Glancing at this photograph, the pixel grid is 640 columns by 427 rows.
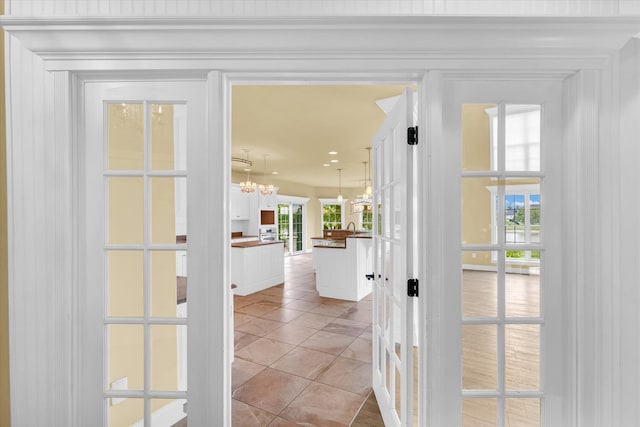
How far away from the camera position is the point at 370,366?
2.61 m

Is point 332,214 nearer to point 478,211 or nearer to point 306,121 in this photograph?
point 306,121

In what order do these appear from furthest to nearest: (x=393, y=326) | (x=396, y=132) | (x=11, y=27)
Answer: (x=393, y=326), (x=396, y=132), (x=11, y=27)

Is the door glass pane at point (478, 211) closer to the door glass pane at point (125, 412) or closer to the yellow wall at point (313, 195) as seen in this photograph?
the door glass pane at point (125, 412)

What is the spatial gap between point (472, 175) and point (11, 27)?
211cm

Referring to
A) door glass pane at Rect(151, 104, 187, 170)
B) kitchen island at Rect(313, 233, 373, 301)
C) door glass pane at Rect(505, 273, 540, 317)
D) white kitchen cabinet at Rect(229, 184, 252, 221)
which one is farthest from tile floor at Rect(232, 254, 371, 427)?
white kitchen cabinet at Rect(229, 184, 252, 221)

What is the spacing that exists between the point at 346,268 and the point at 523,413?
3399 mm

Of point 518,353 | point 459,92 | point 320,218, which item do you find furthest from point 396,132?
point 320,218

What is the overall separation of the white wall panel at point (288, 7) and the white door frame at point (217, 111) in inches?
4.7

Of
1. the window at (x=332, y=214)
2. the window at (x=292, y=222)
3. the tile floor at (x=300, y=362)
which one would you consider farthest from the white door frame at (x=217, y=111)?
the window at (x=332, y=214)

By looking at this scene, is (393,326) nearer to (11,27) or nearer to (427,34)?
(427,34)

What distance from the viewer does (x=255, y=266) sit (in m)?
5.38

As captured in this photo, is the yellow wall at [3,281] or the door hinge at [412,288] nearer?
the yellow wall at [3,281]

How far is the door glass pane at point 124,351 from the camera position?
1.32m

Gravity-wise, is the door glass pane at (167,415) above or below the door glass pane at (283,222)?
below
